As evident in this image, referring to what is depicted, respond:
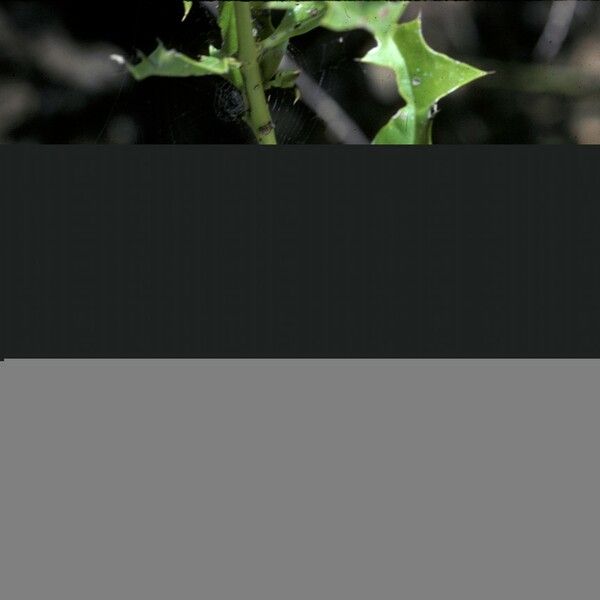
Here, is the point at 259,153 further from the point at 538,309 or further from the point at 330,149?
the point at 538,309

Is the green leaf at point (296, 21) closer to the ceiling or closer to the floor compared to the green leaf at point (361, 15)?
closer to the ceiling

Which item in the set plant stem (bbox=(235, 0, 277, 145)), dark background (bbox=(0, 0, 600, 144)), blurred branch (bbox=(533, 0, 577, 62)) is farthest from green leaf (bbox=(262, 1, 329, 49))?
blurred branch (bbox=(533, 0, 577, 62))

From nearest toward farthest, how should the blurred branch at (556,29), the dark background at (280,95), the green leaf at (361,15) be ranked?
1. the green leaf at (361,15)
2. the dark background at (280,95)
3. the blurred branch at (556,29)

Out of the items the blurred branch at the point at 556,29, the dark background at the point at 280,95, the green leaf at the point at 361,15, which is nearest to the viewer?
the green leaf at the point at 361,15

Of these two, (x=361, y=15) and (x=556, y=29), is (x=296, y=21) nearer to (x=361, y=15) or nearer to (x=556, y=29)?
(x=361, y=15)

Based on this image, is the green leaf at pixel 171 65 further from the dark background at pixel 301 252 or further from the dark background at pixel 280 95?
the dark background at pixel 280 95

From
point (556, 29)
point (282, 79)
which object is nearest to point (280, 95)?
point (282, 79)

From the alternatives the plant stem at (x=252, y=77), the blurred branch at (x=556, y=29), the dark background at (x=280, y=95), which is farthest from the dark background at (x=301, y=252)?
the blurred branch at (x=556, y=29)

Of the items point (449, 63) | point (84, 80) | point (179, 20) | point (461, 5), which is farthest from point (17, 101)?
point (449, 63)
